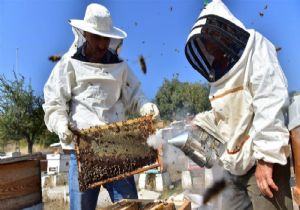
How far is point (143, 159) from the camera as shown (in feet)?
9.90

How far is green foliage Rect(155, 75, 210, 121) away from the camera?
33.2 m

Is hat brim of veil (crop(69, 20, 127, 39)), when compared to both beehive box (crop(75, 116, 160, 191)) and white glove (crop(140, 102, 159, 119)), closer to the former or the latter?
white glove (crop(140, 102, 159, 119))

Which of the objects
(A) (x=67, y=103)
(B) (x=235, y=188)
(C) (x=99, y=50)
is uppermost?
(C) (x=99, y=50)

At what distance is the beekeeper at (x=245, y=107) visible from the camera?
2.15 m

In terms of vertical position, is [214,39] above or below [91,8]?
below

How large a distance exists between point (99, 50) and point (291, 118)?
1763 millimetres

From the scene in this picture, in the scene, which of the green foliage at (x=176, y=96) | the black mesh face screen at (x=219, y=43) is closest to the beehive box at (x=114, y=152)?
the black mesh face screen at (x=219, y=43)

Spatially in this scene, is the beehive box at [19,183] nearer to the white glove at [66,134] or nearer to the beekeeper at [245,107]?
the white glove at [66,134]

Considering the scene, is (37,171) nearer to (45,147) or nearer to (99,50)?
(99,50)

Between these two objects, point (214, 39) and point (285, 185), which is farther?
point (214, 39)

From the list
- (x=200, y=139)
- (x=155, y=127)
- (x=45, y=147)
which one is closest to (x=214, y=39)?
(x=200, y=139)

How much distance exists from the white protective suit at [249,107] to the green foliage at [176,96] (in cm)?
2907

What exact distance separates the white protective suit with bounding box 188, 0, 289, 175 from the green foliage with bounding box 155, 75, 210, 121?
29.1m

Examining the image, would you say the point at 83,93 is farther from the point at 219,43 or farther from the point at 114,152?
the point at 219,43
